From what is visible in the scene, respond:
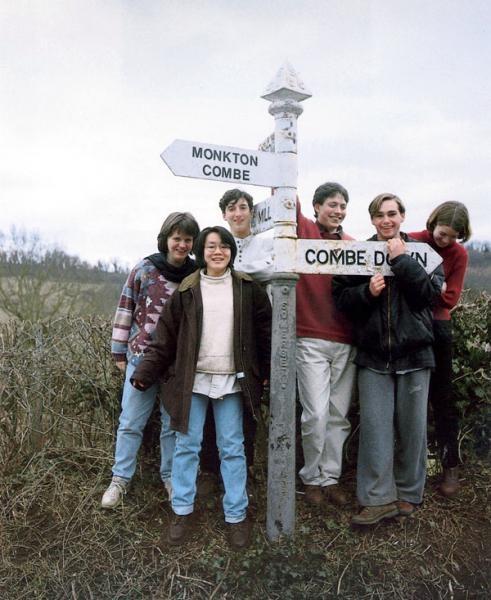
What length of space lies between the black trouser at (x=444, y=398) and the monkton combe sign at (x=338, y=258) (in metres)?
0.71

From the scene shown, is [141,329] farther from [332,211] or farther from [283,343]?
[332,211]

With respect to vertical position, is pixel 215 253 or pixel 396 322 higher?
pixel 215 253

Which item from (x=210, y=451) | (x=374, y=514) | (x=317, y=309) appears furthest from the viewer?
(x=210, y=451)

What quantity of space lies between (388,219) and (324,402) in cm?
122

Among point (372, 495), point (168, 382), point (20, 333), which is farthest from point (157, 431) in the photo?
point (372, 495)

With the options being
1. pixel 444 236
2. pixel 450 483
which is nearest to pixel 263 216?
pixel 444 236

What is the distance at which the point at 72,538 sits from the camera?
11.7 feet

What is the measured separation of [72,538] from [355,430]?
2.00 m

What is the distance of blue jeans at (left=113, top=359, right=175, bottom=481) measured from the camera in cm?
377

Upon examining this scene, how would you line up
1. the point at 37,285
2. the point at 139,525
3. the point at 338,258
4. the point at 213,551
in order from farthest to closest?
the point at 37,285 < the point at 139,525 < the point at 213,551 < the point at 338,258

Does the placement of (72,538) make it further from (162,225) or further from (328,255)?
(328,255)

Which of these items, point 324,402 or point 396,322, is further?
point 324,402

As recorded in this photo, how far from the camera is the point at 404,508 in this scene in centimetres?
357

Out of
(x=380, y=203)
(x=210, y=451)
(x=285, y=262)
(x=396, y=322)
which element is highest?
(x=380, y=203)
